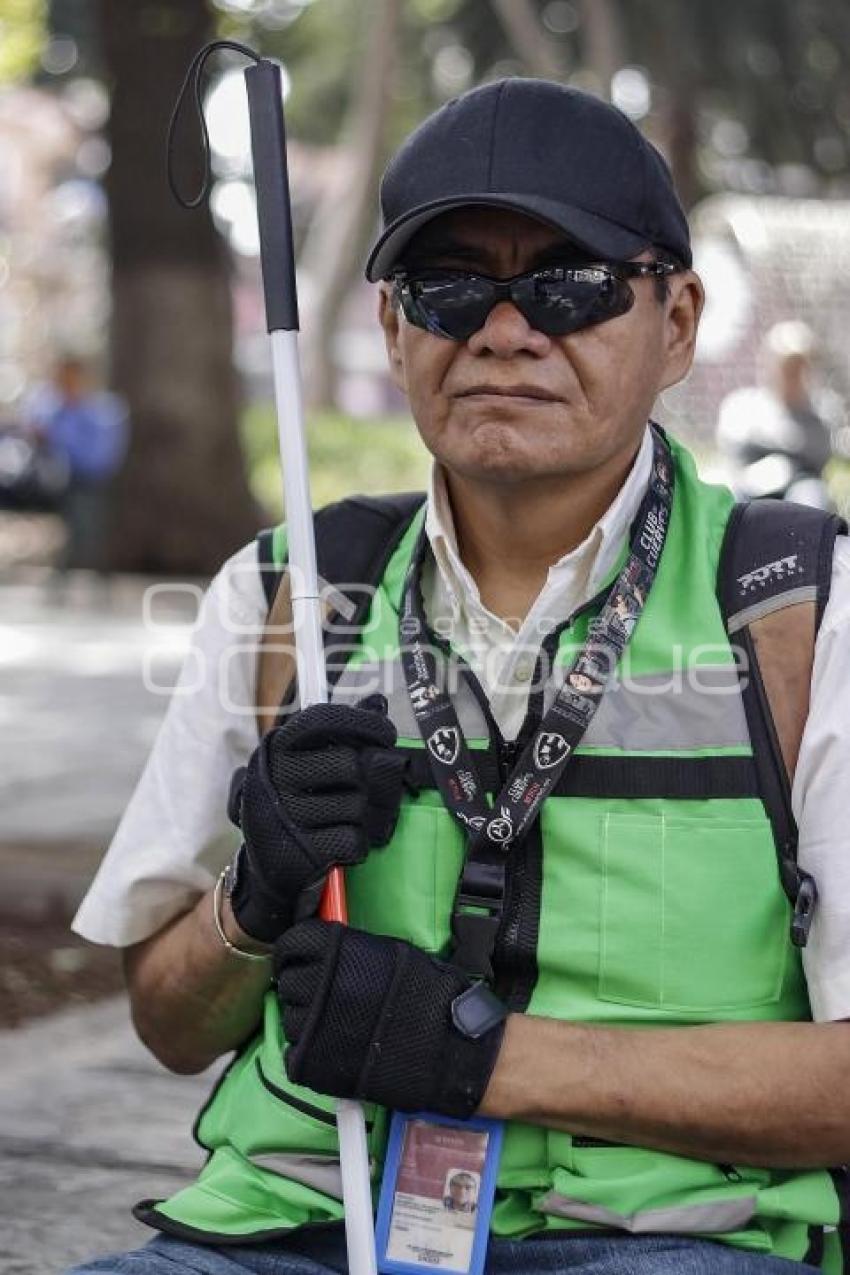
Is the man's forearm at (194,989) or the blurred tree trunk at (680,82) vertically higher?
the blurred tree trunk at (680,82)

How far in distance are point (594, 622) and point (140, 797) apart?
619mm

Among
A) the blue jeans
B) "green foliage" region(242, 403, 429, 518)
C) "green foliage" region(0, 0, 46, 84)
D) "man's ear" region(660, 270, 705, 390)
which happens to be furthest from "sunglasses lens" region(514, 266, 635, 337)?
"green foliage" region(0, 0, 46, 84)

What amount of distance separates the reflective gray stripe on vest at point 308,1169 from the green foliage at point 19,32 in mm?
27234

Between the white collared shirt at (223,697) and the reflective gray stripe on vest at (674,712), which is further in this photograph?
the white collared shirt at (223,697)

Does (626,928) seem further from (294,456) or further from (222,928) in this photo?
(294,456)

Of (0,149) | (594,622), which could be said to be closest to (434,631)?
(594,622)

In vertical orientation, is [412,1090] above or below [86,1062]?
above

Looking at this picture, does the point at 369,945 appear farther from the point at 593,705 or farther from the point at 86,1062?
the point at 86,1062

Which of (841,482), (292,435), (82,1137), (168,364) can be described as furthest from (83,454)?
(292,435)

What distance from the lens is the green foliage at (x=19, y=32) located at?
2806 centimetres

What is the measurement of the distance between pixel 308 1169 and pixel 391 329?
97 centimetres

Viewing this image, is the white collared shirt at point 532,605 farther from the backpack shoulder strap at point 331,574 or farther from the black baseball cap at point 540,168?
the black baseball cap at point 540,168

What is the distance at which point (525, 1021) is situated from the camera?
2.27 meters

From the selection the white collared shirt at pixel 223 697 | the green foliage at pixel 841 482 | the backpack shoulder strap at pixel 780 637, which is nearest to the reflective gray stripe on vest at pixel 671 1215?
Result: the backpack shoulder strap at pixel 780 637
